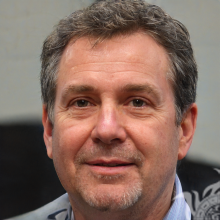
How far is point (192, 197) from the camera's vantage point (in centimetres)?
317

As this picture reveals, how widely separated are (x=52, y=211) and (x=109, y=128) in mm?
1602

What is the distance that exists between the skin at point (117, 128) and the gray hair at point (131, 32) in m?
0.07

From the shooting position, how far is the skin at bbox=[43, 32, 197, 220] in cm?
200

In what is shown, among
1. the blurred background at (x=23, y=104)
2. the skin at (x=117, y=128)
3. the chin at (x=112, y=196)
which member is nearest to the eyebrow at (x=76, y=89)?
the skin at (x=117, y=128)

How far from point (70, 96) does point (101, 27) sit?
52 centimetres

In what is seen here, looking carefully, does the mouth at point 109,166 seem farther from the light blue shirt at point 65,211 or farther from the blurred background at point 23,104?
the blurred background at point 23,104

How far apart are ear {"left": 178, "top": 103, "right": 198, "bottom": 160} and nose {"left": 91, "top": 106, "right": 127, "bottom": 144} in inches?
23.3

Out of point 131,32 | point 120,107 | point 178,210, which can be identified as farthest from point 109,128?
point 178,210

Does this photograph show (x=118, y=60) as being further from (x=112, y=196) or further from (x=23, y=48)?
(x=23, y=48)

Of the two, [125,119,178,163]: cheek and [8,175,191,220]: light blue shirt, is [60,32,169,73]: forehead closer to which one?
[125,119,178,163]: cheek

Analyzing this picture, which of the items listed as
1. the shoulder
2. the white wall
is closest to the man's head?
the shoulder

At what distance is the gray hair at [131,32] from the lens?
224cm

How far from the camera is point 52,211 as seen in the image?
10.3 feet

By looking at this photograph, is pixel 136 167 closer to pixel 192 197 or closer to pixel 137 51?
pixel 137 51
